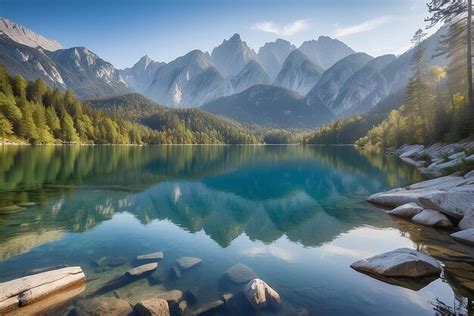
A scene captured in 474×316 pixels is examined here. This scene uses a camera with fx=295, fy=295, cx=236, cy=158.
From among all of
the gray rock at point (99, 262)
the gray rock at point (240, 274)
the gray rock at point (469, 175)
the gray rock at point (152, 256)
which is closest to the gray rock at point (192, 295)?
the gray rock at point (240, 274)

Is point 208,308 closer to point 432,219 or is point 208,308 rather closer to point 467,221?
point 467,221

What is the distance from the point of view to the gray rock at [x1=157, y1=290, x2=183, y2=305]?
10.6m

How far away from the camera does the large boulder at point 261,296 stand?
→ 10422 millimetres

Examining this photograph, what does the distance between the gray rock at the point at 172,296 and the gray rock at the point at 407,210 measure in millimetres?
18932

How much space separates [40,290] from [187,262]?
602 centimetres

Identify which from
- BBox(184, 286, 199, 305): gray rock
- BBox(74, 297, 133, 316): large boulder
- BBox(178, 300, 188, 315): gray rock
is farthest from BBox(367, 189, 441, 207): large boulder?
BBox(74, 297, 133, 316): large boulder

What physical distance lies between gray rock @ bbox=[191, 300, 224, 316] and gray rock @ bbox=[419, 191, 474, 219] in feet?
54.4

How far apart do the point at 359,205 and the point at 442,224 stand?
29.0 ft

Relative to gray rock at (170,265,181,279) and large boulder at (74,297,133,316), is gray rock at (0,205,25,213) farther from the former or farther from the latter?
large boulder at (74,297,133,316)

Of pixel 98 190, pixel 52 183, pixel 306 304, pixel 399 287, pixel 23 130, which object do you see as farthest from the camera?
pixel 23 130

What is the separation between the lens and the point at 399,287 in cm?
1173

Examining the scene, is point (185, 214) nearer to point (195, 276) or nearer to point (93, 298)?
point (195, 276)

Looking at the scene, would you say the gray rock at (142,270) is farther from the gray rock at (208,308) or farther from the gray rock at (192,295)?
the gray rock at (208,308)

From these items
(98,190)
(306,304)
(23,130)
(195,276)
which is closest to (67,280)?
(195,276)
